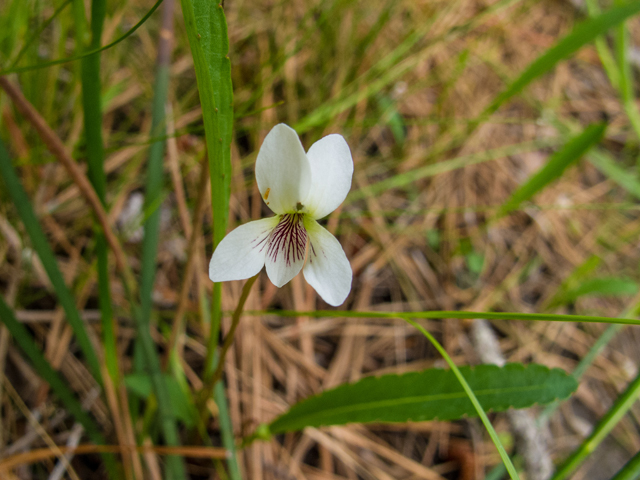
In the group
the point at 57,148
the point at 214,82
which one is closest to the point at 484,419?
the point at 214,82

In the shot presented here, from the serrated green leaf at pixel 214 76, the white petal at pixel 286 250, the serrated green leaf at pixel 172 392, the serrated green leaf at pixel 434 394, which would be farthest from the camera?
the serrated green leaf at pixel 172 392

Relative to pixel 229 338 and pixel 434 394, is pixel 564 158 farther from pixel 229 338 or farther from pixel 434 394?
pixel 229 338

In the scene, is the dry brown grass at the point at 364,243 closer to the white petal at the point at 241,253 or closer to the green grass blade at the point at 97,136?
the green grass blade at the point at 97,136

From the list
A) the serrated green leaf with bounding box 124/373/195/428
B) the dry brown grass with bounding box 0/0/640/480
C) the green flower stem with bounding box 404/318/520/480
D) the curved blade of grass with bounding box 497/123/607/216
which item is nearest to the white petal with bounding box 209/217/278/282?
the green flower stem with bounding box 404/318/520/480

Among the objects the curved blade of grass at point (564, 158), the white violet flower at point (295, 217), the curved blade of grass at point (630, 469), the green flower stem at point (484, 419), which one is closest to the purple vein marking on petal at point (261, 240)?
the white violet flower at point (295, 217)

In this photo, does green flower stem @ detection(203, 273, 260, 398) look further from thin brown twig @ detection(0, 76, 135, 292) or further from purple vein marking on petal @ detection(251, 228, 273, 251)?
thin brown twig @ detection(0, 76, 135, 292)

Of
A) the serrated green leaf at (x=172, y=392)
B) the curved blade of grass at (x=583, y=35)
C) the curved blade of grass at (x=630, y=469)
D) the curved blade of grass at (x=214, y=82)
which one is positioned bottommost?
the curved blade of grass at (x=630, y=469)
